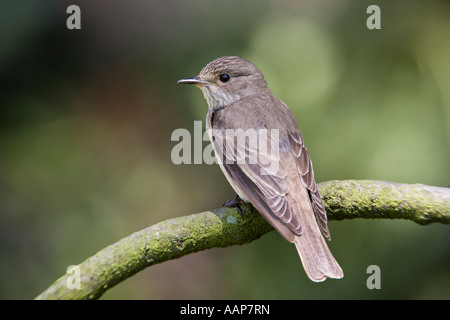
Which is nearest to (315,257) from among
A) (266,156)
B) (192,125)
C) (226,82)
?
(266,156)

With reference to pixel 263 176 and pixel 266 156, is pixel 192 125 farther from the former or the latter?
pixel 263 176

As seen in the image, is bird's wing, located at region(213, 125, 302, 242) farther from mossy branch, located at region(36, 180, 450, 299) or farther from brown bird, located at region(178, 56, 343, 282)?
mossy branch, located at region(36, 180, 450, 299)

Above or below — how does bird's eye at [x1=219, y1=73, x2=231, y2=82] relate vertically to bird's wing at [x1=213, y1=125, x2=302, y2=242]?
above

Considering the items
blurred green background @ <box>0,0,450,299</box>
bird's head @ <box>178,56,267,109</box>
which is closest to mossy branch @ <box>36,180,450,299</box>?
blurred green background @ <box>0,0,450,299</box>

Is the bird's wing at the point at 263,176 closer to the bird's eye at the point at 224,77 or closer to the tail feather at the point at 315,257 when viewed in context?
the tail feather at the point at 315,257

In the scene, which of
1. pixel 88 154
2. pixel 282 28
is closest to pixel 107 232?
pixel 88 154

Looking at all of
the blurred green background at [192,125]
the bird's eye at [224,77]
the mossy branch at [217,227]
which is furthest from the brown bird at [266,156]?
the blurred green background at [192,125]
